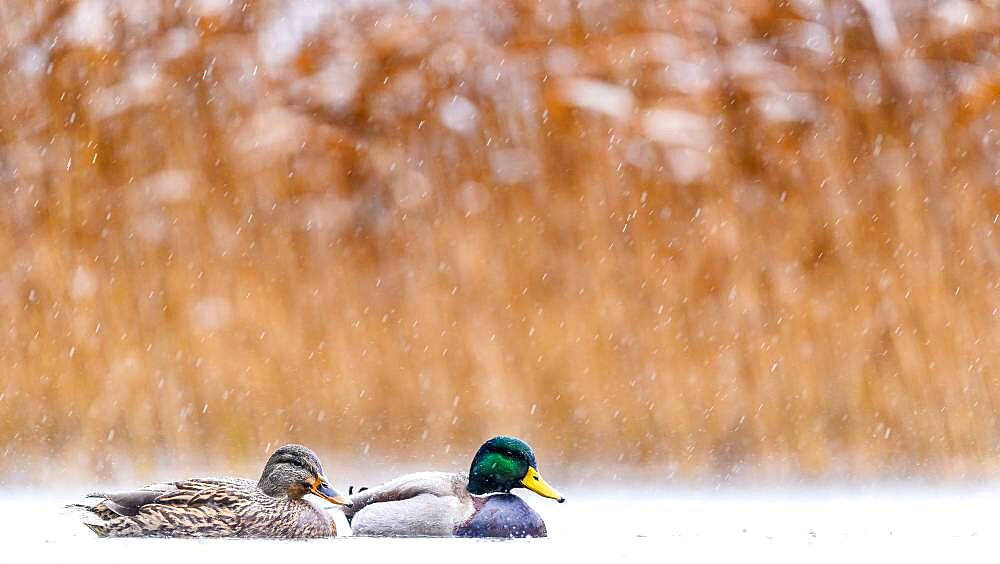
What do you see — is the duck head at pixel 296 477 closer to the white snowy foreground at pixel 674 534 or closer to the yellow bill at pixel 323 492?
the yellow bill at pixel 323 492

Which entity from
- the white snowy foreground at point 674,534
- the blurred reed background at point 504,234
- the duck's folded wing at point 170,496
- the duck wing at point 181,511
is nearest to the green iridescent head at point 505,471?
the white snowy foreground at point 674,534

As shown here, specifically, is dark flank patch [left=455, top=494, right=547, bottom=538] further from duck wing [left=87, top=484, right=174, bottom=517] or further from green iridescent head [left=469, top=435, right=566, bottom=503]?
duck wing [left=87, top=484, right=174, bottom=517]

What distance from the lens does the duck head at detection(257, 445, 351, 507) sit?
5133 mm

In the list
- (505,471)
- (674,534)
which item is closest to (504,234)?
(674,534)

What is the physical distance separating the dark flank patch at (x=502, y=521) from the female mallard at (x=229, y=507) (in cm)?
42

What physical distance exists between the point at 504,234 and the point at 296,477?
347 centimetres

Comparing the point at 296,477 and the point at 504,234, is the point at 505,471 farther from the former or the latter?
the point at 504,234

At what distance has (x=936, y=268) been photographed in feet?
27.6

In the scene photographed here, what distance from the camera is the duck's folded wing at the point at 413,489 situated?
515cm

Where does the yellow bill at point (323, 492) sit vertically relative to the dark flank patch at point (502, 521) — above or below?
above

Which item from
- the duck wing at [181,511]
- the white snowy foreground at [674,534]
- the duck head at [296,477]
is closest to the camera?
the white snowy foreground at [674,534]

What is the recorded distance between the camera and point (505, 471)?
205 inches

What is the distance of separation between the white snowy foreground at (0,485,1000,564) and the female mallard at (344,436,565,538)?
7 centimetres

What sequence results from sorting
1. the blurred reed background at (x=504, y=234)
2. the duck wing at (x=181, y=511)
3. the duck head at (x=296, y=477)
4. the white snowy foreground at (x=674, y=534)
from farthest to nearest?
1. the blurred reed background at (x=504, y=234)
2. the duck head at (x=296, y=477)
3. the duck wing at (x=181, y=511)
4. the white snowy foreground at (x=674, y=534)
